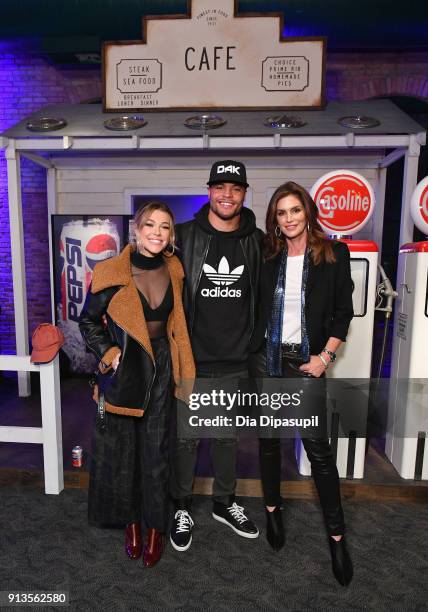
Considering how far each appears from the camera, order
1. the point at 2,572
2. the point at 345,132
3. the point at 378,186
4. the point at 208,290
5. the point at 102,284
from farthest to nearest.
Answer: the point at 378,186 < the point at 345,132 < the point at 208,290 < the point at 2,572 < the point at 102,284

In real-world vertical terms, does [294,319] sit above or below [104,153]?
below

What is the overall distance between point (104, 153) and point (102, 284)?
3.95m

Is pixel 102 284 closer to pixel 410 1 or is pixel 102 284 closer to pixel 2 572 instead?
pixel 2 572

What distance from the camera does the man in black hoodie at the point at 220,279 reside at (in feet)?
7.29

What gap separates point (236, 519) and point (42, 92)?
19.6 ft

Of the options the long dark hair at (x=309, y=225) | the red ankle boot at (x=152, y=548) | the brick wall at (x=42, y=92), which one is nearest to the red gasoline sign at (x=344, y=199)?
the long dark hair at (x=309, y=225)

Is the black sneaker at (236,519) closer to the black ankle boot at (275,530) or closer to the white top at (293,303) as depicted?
the black ankle boot at (275,530)

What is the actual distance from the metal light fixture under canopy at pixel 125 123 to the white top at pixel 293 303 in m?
2.81

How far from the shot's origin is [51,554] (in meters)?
2.24

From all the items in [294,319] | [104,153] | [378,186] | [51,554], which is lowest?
[51,554]

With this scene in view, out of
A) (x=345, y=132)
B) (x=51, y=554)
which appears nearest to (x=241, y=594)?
(x=51, y=554)

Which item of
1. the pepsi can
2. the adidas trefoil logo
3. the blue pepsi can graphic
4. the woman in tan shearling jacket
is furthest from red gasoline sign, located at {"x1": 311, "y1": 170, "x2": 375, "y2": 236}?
the blue pepsi can graphic

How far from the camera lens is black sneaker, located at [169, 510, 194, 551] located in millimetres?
2266

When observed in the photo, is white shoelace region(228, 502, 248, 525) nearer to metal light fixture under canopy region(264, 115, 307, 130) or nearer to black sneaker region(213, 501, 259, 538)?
black sneaker region(213, 501, 259, 538)
